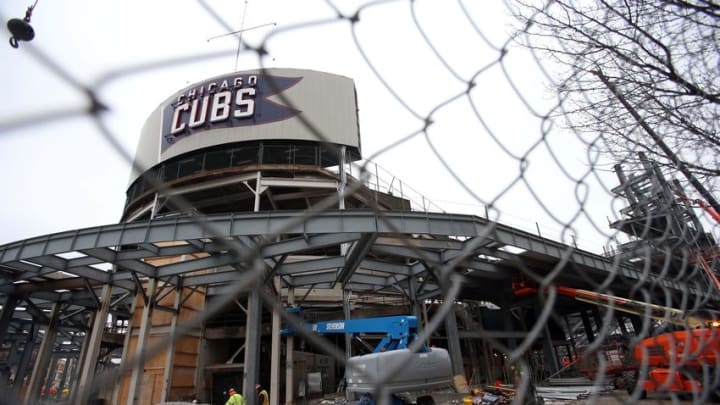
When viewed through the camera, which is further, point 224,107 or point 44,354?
point 224,107

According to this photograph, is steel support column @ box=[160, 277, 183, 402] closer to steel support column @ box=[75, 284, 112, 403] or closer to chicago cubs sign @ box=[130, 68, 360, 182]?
steel support column @ box=[75, 284, 112, 403]

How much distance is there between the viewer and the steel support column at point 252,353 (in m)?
9.61

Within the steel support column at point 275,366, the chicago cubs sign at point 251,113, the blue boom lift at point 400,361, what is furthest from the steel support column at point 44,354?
the blue boom lift at point 400,361

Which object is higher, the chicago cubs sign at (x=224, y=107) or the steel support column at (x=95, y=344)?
the chicago cubs sign at (x=224, y=107)

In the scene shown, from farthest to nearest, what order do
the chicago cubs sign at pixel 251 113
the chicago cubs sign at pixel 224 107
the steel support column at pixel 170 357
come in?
1. the chicago cubs sign at pixel 224 107
2. the chicago cubs sign at pixel 251 113
3. the steel support column at pixel 170 357

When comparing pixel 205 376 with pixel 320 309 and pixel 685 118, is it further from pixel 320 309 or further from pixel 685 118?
pixel 685 118

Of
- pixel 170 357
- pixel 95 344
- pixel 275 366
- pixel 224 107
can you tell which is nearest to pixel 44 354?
pixel 95 344

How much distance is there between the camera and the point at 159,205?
1611cm

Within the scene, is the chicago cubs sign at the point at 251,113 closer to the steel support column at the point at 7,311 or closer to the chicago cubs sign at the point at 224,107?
the chicago cubs sign at the point at 224,107

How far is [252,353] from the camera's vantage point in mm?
10180

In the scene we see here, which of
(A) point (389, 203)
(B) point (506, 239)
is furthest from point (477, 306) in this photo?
(B) point (506, 239)

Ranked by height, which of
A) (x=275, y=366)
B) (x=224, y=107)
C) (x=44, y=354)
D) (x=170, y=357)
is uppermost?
(x=224, y=107)

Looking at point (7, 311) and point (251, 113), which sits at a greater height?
point (251, 113)

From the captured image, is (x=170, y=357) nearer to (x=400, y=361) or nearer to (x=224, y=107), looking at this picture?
(x=400, y=361)
